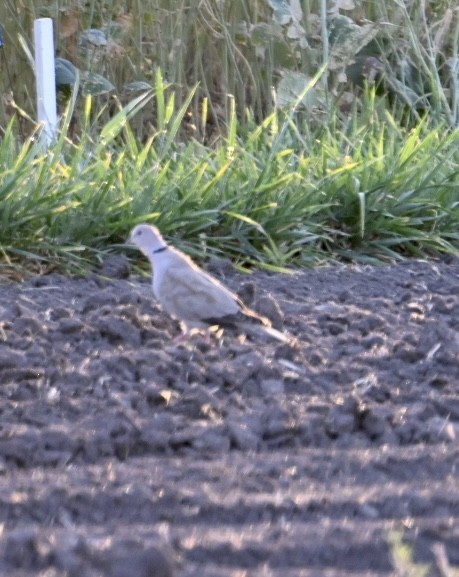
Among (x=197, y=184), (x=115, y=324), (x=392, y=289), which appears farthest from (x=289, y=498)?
(x=197, y=184)

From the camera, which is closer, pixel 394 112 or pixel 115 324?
pixel 115 324

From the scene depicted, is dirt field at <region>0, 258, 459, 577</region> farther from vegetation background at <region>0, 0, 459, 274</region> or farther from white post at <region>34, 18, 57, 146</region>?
white post at <region>34, 18, 57, 146</region>

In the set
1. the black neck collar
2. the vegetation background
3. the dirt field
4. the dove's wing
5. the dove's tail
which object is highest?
the dirt field

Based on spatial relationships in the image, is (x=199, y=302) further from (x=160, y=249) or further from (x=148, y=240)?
(x=148, y=240)

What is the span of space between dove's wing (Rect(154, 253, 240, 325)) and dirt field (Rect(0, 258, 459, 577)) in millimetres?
103

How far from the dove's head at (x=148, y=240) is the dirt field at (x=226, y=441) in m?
0.19

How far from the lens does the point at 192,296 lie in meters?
3.73

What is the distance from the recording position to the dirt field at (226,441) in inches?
73.1

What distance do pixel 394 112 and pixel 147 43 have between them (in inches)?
71.0

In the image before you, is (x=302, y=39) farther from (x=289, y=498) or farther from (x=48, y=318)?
(x=289, y=498)

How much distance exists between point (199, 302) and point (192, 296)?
4 centimetres

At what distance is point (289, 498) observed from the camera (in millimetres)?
2188

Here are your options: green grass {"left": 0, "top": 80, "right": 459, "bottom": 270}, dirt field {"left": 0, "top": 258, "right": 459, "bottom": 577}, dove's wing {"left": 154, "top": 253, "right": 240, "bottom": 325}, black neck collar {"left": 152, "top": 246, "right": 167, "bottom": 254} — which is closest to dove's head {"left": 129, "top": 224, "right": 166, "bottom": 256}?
black neck collar {"left": 152, "top": 246, "right": 167, "bottom": 254}

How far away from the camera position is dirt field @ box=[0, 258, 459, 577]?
186cm
